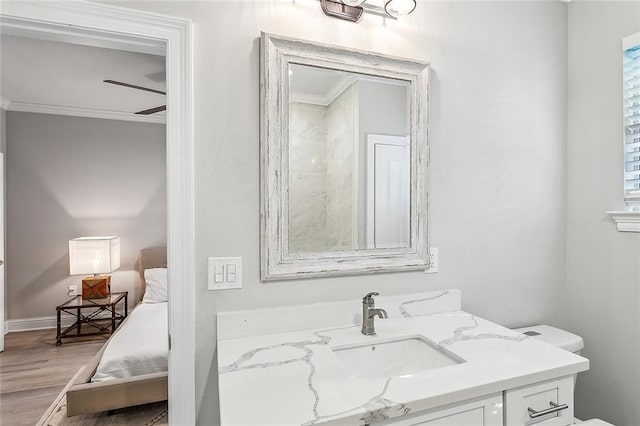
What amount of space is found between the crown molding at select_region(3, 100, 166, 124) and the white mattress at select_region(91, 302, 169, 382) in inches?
105

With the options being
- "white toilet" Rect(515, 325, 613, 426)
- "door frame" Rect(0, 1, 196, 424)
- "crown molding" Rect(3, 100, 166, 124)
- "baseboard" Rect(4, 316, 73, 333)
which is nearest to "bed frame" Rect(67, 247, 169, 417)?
"door frame" Rect(0, 1, 196, 424)

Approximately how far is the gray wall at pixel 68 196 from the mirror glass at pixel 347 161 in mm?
3502

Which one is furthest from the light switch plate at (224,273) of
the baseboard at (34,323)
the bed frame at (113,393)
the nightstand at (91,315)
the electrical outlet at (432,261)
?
the baseboard at (34,323)

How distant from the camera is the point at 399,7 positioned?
1446mm

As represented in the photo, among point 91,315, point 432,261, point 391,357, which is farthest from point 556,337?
point 91,315

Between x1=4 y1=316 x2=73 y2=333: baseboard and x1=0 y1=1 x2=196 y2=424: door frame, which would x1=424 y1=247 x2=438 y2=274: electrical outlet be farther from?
x1=4 y1=316 x2=73 y2=333: baseboard

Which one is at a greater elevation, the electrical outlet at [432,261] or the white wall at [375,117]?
the white wall at [375,117]

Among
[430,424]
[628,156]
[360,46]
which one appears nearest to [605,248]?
[628,156]

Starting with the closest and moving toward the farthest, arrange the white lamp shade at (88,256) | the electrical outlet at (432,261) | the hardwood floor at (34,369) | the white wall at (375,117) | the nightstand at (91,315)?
the white wall at (375,117)
the electrical outlet at (432,261)
the hardwood floor at (34,369)
the nightstand at (91,315)
the white lamp shade at (88,256)

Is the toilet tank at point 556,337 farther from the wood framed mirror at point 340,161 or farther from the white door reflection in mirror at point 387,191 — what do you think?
the white door reflection in mirror at point 387,191

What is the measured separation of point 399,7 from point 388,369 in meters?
1.44

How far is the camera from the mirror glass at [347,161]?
4.58 ft

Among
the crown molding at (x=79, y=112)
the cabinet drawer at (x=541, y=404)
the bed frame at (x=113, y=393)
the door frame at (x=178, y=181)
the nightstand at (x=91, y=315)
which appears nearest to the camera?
the cabinet drawer at (x=541, y=404)

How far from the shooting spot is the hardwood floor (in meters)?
2.40
